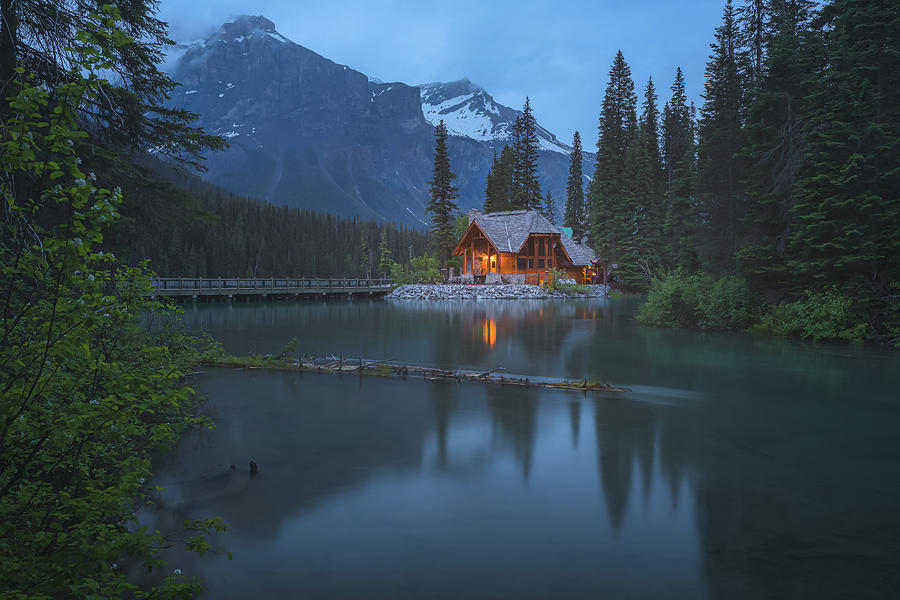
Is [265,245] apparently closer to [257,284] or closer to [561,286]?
[257,284]

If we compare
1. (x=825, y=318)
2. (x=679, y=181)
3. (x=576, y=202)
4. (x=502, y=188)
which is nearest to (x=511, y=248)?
(x=502, y=188)

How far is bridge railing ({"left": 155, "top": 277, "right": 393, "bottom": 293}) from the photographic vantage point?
53812 millimetres

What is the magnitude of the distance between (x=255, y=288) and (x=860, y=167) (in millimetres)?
53040

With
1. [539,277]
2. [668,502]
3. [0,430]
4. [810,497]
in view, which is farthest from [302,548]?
[539,277]

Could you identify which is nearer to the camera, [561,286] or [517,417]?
[517,417]

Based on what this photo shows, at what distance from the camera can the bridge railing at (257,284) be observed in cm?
5381

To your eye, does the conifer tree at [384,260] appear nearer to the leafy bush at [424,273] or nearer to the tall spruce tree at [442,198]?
the leafy bush at [424,273]

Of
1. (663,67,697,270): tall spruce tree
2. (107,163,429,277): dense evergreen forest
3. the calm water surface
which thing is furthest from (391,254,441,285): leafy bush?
the calm water surface

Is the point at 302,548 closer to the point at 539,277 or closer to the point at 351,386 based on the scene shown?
the point at 351,386

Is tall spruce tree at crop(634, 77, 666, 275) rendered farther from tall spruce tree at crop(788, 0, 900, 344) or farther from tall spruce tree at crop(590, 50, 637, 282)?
tall spruce tree at crop(788, 0, 900, 344)

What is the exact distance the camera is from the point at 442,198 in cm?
6281

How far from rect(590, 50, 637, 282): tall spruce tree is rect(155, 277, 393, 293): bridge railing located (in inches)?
1094

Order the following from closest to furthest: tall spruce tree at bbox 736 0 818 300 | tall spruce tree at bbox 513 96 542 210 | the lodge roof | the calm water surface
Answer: the calm water surface → tall spruce tree at bbox 736 0 818 300 → the lodge roof → tall spruce tree at bbox 513 96 542 210

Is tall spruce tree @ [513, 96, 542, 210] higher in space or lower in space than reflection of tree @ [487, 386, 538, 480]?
higher
